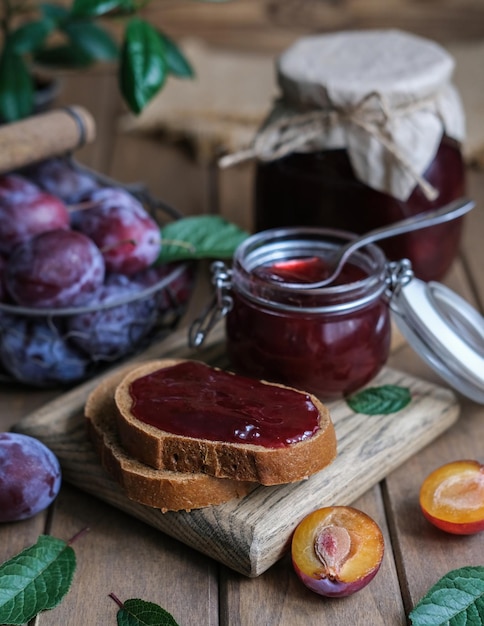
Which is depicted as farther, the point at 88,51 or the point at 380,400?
the point at 88,51

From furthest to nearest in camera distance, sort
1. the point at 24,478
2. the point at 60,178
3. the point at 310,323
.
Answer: the point at 60,178
the point at 310,323
the point at 24,478

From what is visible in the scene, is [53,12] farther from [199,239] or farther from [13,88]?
[199,239]

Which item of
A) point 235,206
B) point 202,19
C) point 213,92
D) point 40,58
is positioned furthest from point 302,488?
point 202,19

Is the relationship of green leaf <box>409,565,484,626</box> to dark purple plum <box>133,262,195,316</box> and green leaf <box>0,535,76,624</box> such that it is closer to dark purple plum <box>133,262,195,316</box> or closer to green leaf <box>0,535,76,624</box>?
green leaf <box>0,535,76,624</box>

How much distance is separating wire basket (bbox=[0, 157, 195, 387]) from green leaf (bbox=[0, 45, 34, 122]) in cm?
47

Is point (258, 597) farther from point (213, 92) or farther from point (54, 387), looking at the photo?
point (213, 92)

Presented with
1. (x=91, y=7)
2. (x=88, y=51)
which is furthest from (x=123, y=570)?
(x=88, y=51)

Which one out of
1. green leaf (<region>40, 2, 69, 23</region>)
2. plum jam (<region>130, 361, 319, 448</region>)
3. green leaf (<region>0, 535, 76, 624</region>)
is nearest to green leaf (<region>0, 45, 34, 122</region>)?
green leaf (<region>40, 2, 69, 23</region>)

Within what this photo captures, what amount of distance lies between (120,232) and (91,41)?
0.61 metres

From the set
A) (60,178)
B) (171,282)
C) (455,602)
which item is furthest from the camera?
(60,178)

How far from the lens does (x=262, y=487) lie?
39.7 inches

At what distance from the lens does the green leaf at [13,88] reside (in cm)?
159

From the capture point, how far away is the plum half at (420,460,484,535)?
986 mm

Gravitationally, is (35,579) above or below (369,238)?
below
